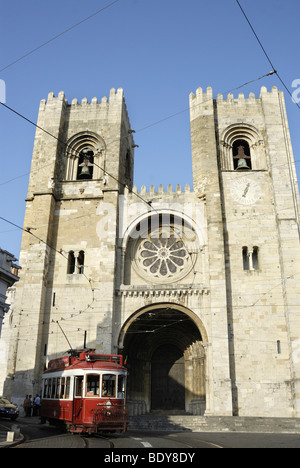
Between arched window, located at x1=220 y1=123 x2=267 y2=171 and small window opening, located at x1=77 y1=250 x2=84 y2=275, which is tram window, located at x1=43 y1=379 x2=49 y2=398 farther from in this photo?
arched window, located at x1=220 y1=123 x2=267 y2=171

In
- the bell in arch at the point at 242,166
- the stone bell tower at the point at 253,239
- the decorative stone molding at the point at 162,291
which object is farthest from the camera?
the bell in arch at the point at 242,166

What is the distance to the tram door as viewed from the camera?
11.3m

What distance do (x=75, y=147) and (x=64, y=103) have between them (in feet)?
9.43

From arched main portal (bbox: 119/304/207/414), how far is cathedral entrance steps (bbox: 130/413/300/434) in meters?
3.61

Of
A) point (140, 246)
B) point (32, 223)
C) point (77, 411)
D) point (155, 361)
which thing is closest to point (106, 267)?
point (140, 246)

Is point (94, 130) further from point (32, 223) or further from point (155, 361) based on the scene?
point (155, 361)

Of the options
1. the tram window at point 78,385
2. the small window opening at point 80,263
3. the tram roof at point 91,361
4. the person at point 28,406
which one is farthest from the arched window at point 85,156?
the tram window at point 78,385

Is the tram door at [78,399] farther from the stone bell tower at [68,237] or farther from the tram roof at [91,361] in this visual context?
the stone bell tower at [68,237]

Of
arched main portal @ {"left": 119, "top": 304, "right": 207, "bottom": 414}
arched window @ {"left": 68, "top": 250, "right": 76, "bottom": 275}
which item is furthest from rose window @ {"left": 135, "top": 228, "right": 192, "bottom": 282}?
arched window @ {"left": 68, "top": 250, "right": 76, "bottom": 275}

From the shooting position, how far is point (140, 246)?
22500 millimetres

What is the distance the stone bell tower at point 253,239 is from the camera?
59.9 ft

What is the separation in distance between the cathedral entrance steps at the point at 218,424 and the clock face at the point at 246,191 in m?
10.3

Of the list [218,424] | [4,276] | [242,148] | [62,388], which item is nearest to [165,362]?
[218,424]

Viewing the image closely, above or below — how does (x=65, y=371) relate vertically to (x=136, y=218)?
below
